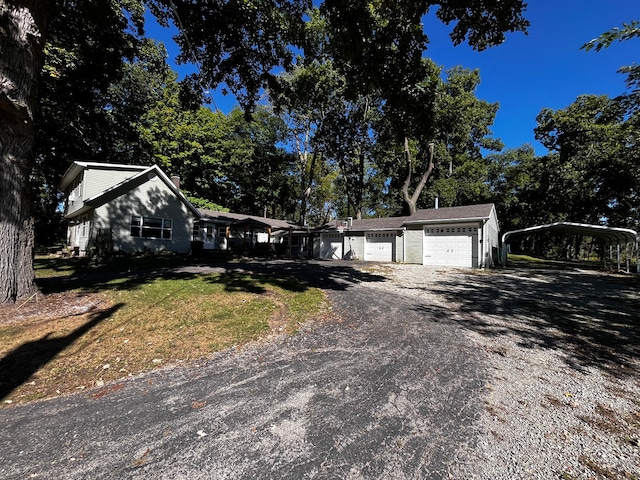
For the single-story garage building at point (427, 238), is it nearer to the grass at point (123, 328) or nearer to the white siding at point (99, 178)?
the grass at point (123, 328)

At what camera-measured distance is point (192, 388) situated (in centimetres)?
321

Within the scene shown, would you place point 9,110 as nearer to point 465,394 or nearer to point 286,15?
point 286,15

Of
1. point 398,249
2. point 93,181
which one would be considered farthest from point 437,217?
point 93,181

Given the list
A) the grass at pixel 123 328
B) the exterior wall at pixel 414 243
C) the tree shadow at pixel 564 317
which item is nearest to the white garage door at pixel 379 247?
the exterior wall at pixel 414 243

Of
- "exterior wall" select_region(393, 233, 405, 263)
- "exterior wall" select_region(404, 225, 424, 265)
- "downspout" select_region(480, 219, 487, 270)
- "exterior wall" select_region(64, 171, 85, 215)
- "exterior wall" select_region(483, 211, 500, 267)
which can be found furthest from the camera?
"exterior wall" select_region(393, 233, 405, 263)

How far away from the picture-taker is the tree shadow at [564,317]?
454cm

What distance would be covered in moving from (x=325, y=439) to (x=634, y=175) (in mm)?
33864

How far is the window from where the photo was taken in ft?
56.8

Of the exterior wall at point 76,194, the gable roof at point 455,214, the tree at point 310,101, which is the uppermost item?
the tree at point 310,101

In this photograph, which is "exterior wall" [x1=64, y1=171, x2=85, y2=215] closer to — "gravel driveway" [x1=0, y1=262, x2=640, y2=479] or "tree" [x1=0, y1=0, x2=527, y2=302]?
"tree" [x1=0, y1=0, x2=527, y2=302]

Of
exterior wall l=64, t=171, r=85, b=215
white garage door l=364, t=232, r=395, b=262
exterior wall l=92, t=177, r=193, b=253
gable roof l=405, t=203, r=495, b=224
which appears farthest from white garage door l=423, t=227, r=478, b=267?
exterior wall l=64, t=171, r=85, b=215

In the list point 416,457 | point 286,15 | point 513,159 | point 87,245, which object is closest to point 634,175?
point 513,159

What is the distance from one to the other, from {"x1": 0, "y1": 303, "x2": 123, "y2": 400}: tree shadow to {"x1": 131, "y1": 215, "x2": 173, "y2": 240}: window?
14768 millimetres

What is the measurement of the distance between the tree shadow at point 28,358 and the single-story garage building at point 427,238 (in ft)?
58.3
